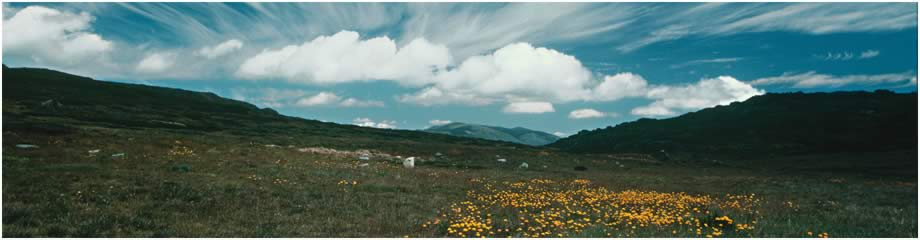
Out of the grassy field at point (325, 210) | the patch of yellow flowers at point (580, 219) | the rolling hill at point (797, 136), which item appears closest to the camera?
the grassy field at point (325, 210)

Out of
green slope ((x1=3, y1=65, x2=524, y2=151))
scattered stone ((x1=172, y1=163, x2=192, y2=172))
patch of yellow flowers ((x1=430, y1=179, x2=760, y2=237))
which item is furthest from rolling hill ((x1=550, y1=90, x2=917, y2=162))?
scattered stone ((x1=172, y1=163, x2=192, y2=172))

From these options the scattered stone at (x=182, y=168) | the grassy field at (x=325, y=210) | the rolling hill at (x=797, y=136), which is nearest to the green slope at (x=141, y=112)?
the scattered stone at (x=182, y=168)

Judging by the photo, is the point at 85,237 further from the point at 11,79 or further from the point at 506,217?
the point at 11,79

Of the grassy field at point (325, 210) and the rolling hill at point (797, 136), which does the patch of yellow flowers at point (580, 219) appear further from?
the rolling hill at point (797, 136)

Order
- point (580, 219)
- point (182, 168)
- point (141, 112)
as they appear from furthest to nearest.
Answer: point (141, 112), point (182, 168), point (580, 219)

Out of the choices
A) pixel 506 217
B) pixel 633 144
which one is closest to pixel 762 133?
pixel 633 144

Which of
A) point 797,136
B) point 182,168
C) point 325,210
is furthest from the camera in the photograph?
point 797,136

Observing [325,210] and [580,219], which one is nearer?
[580,219]

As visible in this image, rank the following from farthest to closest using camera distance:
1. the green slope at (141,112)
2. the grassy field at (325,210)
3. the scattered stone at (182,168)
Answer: the green slope at (141,112)
the scattered stone at (182,168)
the grassy field at (325,210)

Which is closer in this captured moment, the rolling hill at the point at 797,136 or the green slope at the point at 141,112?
the green slope at the point at 141,112

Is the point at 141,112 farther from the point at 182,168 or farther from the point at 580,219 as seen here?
the point at 580,219

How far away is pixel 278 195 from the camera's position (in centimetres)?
1728

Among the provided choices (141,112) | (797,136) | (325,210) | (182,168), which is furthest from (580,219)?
(797,136)

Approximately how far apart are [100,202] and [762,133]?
199385 millimetres
